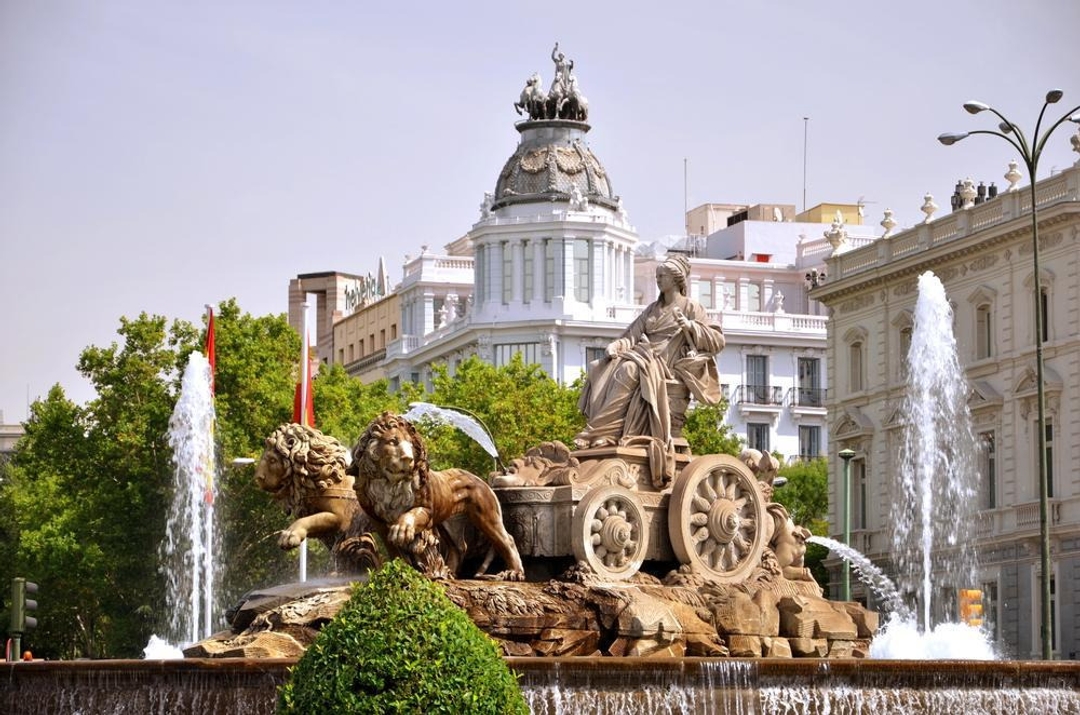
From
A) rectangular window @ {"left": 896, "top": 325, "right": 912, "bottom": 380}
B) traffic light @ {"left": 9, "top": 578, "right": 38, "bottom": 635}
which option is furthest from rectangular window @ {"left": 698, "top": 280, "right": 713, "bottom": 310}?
traffic light @ {"left": 9, "top": 578, "right": 38, "bottom": 635}

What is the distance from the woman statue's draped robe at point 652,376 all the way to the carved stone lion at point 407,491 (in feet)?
7.41

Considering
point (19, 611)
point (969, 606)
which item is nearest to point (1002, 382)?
point (969, 606)

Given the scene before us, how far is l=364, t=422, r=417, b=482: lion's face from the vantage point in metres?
22.3

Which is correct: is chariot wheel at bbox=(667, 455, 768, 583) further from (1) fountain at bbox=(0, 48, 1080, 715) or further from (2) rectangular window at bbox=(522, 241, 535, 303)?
(2) rectangular window at bbox=(522, 241, 535, 303)

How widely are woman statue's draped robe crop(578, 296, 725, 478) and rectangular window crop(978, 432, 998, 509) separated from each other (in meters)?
41.6

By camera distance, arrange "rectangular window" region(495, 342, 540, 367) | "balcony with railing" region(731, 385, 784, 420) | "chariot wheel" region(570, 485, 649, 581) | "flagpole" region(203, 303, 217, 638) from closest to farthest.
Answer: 1. "chariot wheel" region(570, 485, 649, 581)
2. "flagpole" region(203, 303, 217, 638)
3. "rectangular window" region(495, 342, 540, 367)
4. "balcony with railing" region(731, 385, 784, 420)

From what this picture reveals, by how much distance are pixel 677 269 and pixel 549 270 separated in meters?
79.1

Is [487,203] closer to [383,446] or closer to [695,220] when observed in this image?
[695,220]

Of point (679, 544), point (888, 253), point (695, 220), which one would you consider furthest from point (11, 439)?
point (679, 544)

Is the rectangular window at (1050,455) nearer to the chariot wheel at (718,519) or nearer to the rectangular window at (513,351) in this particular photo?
the chariot wheel at (718,519)

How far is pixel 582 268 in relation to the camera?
105 metres

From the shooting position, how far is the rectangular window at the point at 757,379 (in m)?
105

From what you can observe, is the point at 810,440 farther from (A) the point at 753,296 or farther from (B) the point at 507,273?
(B) the point at 507,273

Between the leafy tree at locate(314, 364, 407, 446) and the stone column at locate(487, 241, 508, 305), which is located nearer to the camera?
the leafy tree at locate(314, 364, 407, 446)
